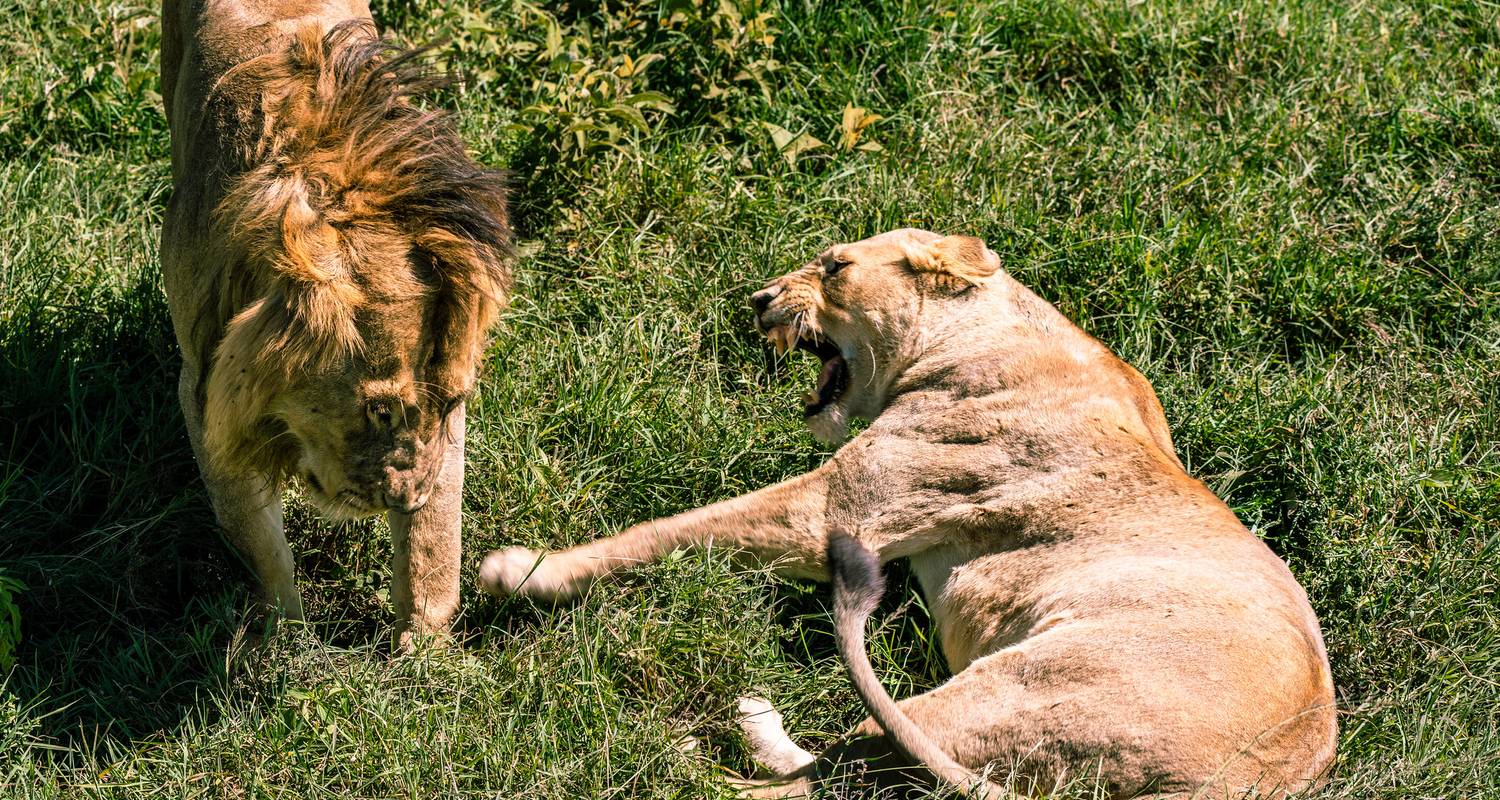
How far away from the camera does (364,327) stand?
10.3 ft

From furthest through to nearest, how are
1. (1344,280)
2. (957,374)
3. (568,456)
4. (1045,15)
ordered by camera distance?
(1045,15), (1344,280), (568,456), (957,374)

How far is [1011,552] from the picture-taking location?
4.26 meters

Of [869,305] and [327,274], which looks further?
[869,305]

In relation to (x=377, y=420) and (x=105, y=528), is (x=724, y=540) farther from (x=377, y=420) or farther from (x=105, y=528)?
(x=105, y=528)

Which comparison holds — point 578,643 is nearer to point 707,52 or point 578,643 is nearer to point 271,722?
point 271,722

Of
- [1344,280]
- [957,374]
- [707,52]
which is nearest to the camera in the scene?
[957,374]

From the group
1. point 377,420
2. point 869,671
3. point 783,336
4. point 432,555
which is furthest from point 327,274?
point 783,336

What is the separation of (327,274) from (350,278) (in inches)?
2.3

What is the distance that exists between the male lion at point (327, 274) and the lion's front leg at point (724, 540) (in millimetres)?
608

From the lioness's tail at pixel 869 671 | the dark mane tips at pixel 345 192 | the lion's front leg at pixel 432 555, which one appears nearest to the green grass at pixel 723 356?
the lion's front leg at pixel 432 555

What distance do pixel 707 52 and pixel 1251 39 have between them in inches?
99.4

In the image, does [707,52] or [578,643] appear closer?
[578,643]

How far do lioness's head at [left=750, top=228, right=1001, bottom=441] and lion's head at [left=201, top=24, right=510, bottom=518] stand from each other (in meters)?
1.50

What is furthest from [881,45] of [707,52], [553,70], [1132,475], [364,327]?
[364,327]
